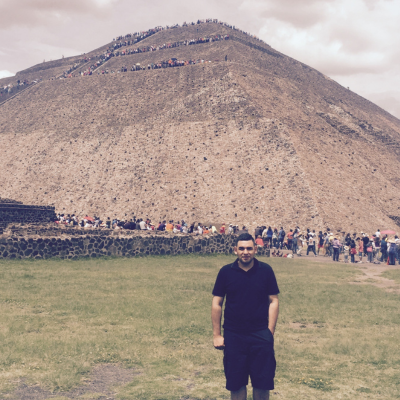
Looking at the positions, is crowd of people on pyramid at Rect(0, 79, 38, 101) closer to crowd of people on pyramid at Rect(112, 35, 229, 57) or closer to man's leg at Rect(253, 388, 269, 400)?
crowd of people on pyramid at Rect(112, 35, 229, 57)

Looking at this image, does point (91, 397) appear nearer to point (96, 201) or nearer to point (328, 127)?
point (96, 201)

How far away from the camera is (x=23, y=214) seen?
37.6 m

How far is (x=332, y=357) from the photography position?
1020 cm

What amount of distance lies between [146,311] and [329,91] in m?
68.8

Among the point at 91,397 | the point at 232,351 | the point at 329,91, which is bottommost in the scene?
the point at 91,397

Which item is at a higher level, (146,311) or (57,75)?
(57,75)

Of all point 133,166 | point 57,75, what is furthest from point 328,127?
point 57,75

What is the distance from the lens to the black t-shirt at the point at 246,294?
6.36 metres

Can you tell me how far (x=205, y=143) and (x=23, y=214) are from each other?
856 inches

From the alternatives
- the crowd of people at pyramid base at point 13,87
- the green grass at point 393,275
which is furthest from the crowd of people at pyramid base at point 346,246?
the crowd of people at pyramid base at point 13,87

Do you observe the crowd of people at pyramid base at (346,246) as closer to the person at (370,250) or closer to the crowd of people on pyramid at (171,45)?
the person at (370,250)

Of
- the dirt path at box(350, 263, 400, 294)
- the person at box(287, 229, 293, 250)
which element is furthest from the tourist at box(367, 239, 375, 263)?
the person at box(287, 229, 293, 250)

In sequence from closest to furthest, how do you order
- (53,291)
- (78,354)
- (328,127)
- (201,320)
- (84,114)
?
(78,354), (201,320), (53,291), (328,127), (84,114)

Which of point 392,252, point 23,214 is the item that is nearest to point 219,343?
point 392,252
